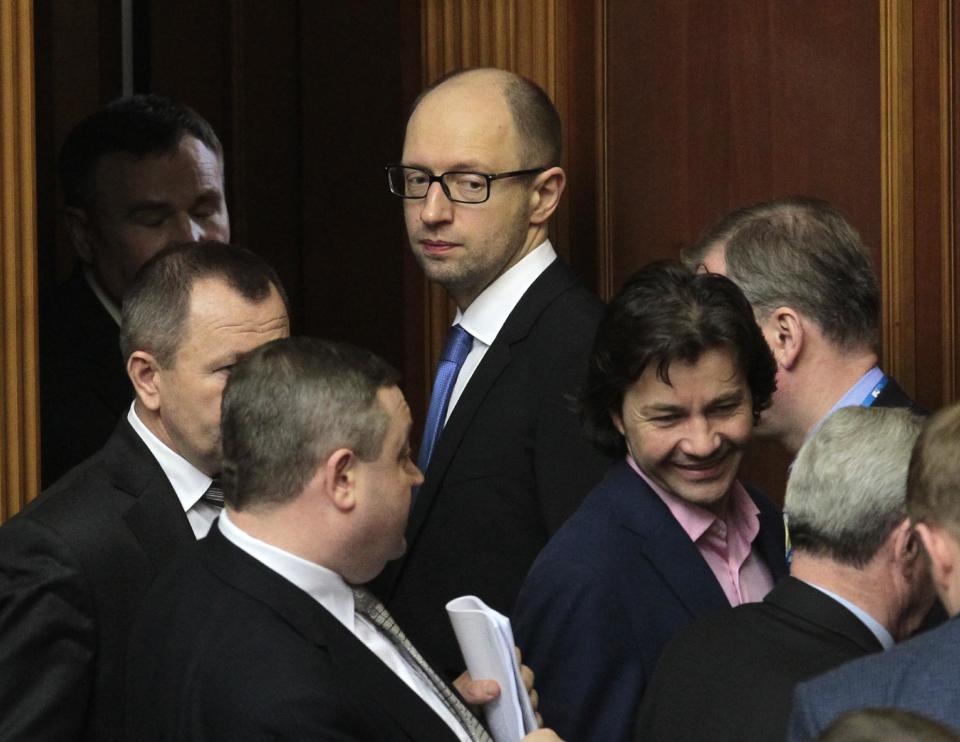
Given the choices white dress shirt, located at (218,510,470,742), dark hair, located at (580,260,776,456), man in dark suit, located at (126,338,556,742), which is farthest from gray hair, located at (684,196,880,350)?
white dress shirt, located at (218,510,470,742)

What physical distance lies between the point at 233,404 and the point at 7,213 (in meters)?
0.97

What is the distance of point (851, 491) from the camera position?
2320mm

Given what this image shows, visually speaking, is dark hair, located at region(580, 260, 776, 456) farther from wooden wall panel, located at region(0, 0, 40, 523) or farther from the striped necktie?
wooden wall panel, located at region(0, 0, 40, 523)

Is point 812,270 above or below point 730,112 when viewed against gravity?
below

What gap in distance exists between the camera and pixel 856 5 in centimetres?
344

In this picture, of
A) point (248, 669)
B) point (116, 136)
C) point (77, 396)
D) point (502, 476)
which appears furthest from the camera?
point (116, 136)

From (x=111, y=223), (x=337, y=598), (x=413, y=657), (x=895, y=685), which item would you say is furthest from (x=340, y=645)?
(x=111, y=223)

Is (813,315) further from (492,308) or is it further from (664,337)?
(492,308)

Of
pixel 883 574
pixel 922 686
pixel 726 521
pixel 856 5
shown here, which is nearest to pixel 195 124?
pixel 856 5

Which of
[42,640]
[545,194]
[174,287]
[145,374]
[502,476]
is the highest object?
[545,194]

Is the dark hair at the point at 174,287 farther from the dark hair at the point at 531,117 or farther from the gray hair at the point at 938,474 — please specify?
the gray hair at the point at 938,474

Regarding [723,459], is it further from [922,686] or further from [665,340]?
[922,686]

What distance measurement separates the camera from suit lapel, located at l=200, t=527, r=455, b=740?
2.23m

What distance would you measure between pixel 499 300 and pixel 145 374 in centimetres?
82
